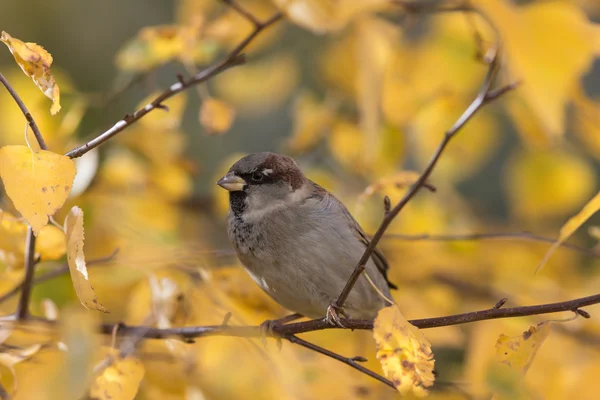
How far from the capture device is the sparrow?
5.52 feet

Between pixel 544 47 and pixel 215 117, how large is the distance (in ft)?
2.58

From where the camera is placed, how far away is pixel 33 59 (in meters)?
1.00

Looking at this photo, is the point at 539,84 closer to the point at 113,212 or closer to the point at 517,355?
the point at 517,355

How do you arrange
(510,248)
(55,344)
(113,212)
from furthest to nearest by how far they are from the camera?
(510,248), (113,212), (55,344)

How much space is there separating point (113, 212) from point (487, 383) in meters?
0.98

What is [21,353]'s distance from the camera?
4.06 feet

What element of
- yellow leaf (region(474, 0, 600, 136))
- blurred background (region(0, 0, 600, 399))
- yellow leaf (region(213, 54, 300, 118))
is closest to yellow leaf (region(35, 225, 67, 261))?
blurred background (region(0, 0, 600, 399))

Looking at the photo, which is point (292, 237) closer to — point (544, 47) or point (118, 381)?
point (118, 381)

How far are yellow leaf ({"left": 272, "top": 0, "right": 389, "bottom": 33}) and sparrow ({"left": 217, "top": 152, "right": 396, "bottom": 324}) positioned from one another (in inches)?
19.6

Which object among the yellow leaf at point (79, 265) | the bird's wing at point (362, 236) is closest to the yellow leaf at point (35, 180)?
the yellow leaf at point (79, 265)

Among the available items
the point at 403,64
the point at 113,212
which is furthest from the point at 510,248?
the point at 113,212

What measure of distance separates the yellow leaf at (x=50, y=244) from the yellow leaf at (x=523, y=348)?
0.80 meters

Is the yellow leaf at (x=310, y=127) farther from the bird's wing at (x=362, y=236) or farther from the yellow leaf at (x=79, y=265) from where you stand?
the yellow leaf at (x=79, y=265)

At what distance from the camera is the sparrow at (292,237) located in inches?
66.2
